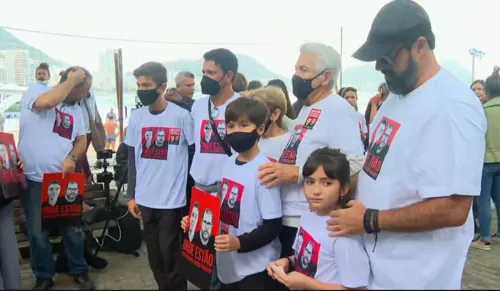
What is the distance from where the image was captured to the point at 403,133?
138 cm

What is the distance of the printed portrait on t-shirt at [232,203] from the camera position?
203cm

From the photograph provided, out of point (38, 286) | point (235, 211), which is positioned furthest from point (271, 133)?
point (38, 286)

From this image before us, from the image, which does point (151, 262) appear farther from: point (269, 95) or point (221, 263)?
point (269, 95)

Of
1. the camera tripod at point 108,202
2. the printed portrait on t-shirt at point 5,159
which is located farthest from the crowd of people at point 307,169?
the camera tripod at point 108,202

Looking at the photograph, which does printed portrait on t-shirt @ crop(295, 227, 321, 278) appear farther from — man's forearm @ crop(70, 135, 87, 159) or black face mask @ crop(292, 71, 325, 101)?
man's forearm @ crop(70, 135, 87, 159)

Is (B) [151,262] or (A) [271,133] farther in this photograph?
(B) [151,262]

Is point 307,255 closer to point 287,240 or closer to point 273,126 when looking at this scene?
point 287,240

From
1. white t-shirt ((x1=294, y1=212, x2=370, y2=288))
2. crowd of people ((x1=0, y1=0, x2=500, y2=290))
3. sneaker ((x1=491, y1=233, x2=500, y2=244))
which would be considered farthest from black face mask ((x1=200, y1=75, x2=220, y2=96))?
sneaker ((x1=491, y1=233, x2=500, y2=244))

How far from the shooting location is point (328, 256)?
1.58 m

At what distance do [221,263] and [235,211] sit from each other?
0.28 m

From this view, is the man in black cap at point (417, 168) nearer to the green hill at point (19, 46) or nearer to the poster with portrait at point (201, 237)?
the poster with portrait at point (201, 237)

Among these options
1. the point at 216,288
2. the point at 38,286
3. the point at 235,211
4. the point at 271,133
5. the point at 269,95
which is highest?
the point at 269,95

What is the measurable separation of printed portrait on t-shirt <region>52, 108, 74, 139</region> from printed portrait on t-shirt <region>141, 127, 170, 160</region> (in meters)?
0.75

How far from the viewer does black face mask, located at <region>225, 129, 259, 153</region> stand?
2.05 m
